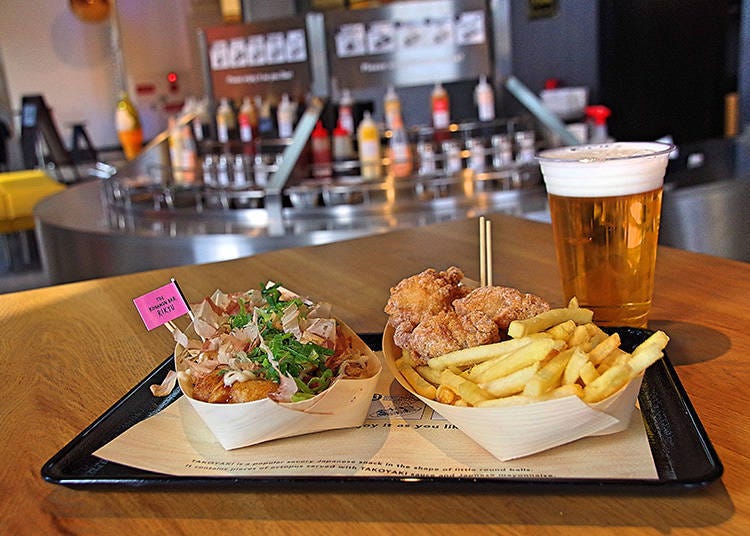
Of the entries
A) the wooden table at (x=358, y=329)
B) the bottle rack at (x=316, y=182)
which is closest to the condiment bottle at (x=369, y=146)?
the bottle rack at (x=316, y=182)

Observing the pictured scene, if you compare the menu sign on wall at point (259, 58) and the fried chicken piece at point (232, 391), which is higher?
the menu sign on wall at point (259, 58)

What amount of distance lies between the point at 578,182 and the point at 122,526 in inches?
25.6

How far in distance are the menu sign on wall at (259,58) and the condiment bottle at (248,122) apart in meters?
0.28

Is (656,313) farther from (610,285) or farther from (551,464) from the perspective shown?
(551,464)

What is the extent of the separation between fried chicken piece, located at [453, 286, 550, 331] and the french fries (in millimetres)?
20

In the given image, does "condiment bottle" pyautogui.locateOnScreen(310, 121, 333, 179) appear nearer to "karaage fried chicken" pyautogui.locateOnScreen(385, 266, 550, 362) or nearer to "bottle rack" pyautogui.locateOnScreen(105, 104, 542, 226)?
"bottle rack" pyautogui.locateOnScreen(105, 104, 542, 226)

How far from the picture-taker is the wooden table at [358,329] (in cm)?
63

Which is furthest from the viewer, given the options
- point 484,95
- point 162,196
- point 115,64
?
point 115,64

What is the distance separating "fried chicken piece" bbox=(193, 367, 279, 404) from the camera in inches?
29.3

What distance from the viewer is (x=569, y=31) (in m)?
4.69

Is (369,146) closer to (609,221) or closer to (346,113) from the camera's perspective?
(346,113)

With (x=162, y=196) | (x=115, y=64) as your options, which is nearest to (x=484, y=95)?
(x=162, y=196)

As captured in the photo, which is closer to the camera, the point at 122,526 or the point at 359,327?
the point at 122,526

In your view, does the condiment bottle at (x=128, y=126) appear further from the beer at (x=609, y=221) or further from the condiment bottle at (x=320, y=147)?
the beer at (x=609, y=221)
